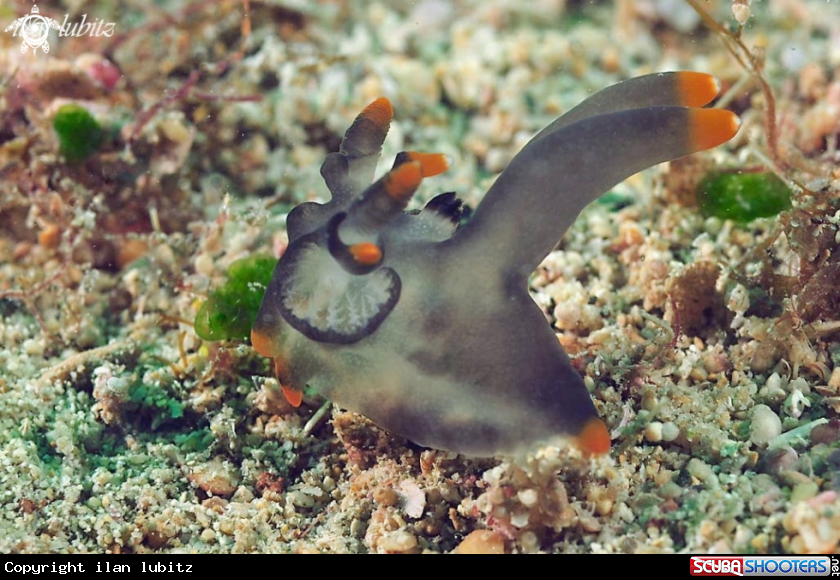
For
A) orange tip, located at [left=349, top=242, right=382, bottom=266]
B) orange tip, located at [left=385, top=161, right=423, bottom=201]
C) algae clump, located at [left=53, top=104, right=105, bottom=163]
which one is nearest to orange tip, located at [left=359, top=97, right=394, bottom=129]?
orange tip, located at [left=385, top=161, right=423, bottom=201]

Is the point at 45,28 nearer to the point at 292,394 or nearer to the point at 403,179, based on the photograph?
the point at 292,394

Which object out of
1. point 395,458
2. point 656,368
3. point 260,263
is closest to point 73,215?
point 260,263

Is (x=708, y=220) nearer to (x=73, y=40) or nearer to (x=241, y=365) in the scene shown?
(x=241, y=365)

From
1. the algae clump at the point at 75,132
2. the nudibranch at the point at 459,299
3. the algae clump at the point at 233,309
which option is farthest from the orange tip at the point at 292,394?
the algae clump at the point at 75,132

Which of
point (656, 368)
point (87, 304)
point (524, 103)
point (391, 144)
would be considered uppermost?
point (524, 103)

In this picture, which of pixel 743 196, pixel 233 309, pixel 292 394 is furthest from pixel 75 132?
pixel 743 196
